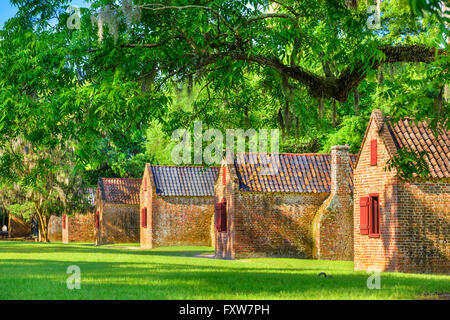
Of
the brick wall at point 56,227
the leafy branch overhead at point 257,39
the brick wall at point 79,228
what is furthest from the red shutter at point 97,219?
the leafy branch overhead at point 257,39

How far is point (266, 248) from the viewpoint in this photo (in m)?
32.5

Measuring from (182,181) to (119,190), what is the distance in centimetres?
1067

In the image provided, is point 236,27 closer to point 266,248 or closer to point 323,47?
point 323,47

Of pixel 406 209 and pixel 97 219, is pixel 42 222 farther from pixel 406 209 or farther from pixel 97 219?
pixel 406 209

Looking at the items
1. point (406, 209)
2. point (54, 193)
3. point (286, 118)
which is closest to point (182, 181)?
point (54, 193)

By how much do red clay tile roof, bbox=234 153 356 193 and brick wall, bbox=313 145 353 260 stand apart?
0.57 metres

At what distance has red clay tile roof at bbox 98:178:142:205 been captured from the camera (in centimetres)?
5475

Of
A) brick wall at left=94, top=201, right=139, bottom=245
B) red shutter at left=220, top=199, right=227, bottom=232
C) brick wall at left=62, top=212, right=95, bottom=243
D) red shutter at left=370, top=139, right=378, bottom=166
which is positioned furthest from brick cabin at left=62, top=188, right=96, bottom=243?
red shutter at left=370, top=139, right=378, bottom=166

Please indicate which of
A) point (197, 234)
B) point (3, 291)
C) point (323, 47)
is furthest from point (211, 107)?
point (197, 234)

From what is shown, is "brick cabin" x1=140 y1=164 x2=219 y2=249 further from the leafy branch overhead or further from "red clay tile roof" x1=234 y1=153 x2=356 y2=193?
the leafy branch overhead

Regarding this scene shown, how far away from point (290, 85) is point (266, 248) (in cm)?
1472

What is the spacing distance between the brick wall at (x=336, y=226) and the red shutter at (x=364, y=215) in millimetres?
7407

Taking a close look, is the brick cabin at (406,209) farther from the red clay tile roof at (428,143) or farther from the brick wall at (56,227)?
the brick wall at (56,227)

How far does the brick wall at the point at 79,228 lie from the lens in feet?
203
